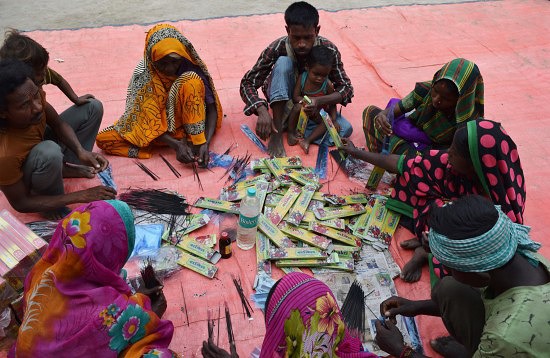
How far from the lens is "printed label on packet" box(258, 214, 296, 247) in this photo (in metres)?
2.79

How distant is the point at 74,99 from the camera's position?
10.7ft

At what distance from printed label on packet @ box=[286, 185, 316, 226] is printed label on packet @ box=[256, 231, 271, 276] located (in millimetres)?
236

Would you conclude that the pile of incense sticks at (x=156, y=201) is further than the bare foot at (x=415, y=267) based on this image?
Yes

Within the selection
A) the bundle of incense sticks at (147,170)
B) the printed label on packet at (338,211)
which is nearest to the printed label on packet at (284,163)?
the printed label on packet at (338,211)

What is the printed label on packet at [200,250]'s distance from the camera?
8.80ft

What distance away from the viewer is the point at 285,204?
3.03 meters

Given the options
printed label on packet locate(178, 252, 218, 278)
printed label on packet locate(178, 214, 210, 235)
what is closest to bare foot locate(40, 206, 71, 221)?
printed label on packet locate(178, 214, 210, 235)

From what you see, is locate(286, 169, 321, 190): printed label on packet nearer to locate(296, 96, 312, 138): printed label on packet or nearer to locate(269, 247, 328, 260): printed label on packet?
locate(296, 96, 312, 138): printed label on packet

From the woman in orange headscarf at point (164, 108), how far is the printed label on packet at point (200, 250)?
0.86 metres

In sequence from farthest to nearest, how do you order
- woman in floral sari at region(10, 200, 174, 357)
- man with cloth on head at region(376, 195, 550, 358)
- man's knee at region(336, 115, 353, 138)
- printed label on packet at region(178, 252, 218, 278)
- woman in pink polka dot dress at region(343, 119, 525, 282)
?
man's knee at region(336, 115, 353, 138), printed label on packet at region(178, 252, 218, 278), woman in pink polka dot dress at region(343, 119, 525, 282), woman in floral sari at region(10, 200, 174, 357), man with cloth on head at region(376, 195, 550, 358)

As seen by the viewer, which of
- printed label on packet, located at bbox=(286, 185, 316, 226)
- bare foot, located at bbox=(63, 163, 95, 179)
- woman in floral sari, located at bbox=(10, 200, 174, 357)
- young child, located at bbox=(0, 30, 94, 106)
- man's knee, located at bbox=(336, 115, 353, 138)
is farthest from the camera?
man's knee, located at bbox=(336, 115, 353, 138)

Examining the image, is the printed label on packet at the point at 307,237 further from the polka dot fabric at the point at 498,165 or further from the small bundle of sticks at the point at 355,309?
the polka dot fabric at the point at 498,165

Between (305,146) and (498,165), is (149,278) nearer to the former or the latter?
(305,146)

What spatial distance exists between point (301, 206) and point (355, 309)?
2.74 ft
